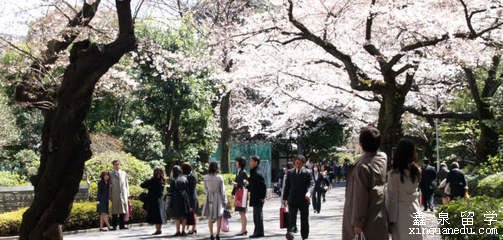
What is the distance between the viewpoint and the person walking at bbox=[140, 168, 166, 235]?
16312mm

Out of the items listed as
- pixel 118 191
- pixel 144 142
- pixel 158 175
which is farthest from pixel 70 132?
pixel 144 142

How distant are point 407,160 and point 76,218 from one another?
12.4m

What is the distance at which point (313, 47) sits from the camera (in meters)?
22.2

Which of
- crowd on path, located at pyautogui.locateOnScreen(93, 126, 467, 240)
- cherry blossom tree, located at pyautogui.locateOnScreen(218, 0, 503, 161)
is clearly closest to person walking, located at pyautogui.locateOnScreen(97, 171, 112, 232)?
crowd on path, located at pyautogui.locateOnScreen(93, 126, 467, 240)

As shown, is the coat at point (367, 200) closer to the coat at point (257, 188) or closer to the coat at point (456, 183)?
the coat at point (257, 188)

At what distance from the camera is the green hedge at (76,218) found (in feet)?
52.4

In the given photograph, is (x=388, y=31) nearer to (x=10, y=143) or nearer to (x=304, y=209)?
(x=304, y=209)

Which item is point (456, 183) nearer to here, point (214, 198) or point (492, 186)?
point (492, 186)

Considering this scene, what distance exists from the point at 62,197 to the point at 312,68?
Result: 54.7 ft

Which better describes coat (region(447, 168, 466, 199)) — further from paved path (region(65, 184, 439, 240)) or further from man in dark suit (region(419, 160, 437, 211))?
man in dark suit (region(419, 160, 437, 211))

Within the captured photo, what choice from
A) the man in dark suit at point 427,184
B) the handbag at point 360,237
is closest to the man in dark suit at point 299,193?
the handbag at point 360,237

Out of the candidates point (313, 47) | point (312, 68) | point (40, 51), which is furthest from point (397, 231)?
point (312, 68)

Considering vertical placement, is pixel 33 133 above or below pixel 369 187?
above

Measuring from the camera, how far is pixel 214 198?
14086 millimetres
